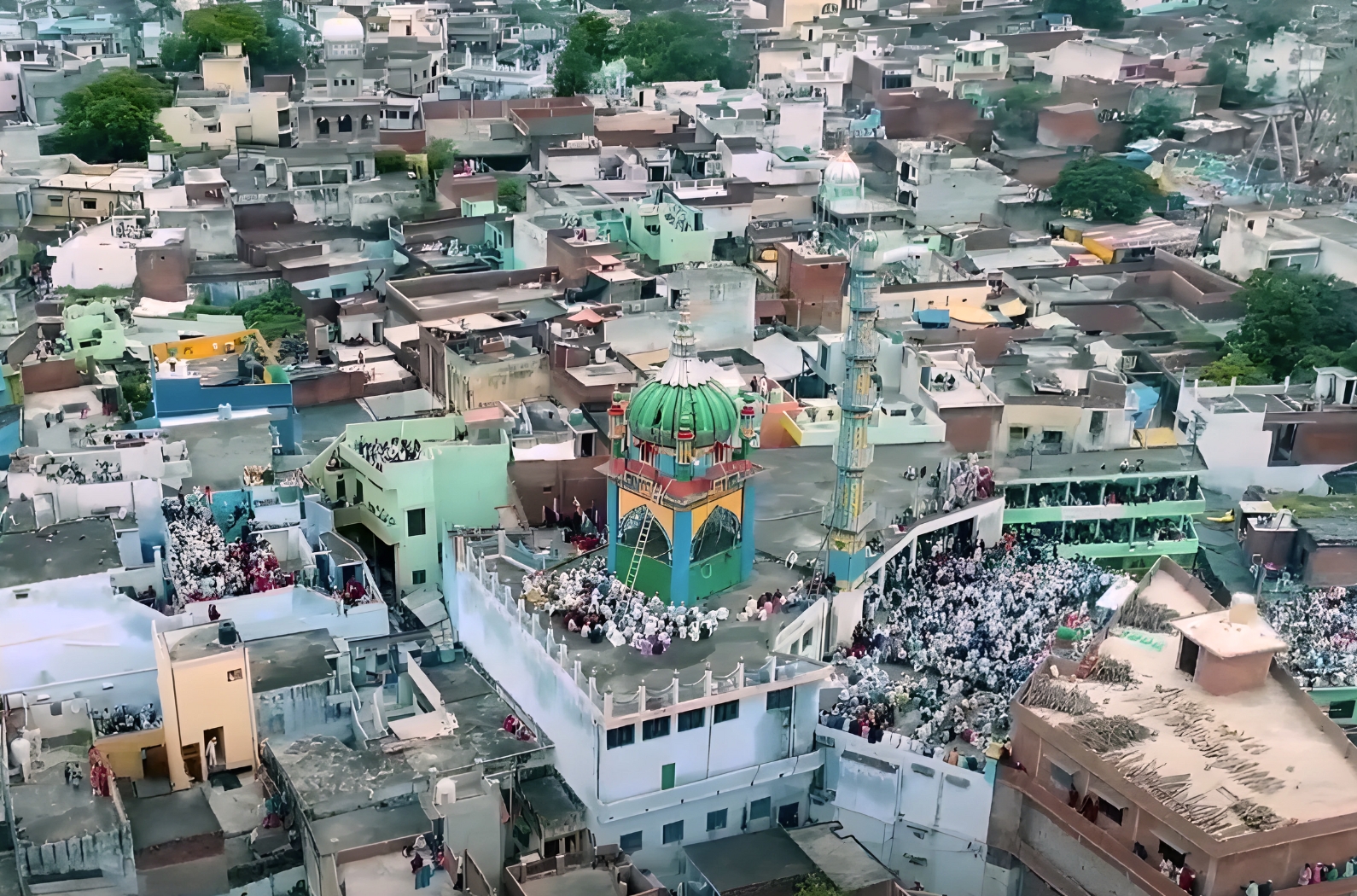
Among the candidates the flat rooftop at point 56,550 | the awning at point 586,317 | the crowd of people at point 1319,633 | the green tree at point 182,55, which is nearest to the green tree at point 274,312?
the awning at point 586,317

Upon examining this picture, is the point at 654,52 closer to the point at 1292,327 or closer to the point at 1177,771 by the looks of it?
the point at 1292,327

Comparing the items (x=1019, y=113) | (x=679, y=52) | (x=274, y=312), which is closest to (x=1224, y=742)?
(x=274, y=312)

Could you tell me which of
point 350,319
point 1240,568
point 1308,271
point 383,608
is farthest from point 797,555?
point 1308,271

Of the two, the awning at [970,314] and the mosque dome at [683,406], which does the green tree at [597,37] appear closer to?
the awning at [970,314]

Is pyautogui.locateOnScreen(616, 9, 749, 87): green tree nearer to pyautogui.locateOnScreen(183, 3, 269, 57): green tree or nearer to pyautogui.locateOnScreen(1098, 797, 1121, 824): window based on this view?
pyautogui.locateOnScreen(183, 3, 269, 57): green tree

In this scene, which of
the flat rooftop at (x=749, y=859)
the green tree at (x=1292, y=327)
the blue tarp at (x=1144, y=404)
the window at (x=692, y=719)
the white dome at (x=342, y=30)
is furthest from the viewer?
the white dome at (x=342, y=30)

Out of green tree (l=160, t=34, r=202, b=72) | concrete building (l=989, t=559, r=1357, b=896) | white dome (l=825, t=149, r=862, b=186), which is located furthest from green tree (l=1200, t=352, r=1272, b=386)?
green tree (l=160, t=34, r=202, b=72)
